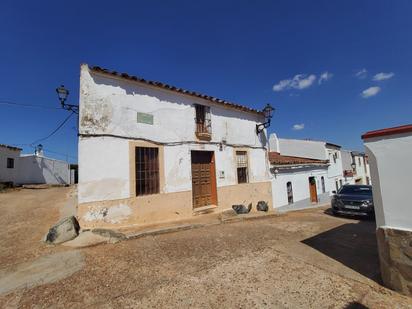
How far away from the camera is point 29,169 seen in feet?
66.6

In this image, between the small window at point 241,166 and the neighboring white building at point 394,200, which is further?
the small window at point 241,166

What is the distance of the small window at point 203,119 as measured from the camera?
9.37m

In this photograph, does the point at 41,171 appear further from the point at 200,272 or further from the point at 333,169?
the point at 333,169

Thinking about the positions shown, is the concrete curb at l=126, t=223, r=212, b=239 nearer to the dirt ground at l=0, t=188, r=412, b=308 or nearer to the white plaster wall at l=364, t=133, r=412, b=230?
the dirt ground at l=0, t=188, r=412, b=308

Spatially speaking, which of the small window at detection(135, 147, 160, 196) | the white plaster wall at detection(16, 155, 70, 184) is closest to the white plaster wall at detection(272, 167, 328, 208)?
the small window at detection(135, 147, 160, 196)

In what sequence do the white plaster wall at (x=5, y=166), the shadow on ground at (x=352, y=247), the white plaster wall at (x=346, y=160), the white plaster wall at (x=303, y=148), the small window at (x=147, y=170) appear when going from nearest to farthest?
the shadow on ground at (x=352, y=247), the small window at (x=147, y=170), the white plaster wall at (x=5, y=166), the white plaster wall at (x=303, y=148), the white plaster wall at (x=346, y=160)

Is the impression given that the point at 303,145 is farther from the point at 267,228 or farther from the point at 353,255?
the point at 353,255

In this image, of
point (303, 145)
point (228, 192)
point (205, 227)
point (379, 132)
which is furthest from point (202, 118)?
point (303, 145)

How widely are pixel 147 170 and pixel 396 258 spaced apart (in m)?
6.69

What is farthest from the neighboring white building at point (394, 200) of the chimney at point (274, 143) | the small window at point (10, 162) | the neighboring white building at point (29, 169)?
the small window at point (10, 162)

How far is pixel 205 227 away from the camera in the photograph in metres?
7.13

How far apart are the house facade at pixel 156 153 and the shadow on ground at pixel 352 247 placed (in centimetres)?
449

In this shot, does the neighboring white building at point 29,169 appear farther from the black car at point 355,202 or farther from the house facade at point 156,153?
the black car at point 355,202

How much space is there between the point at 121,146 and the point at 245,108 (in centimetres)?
662
